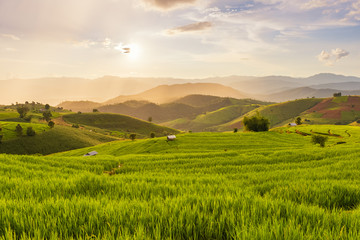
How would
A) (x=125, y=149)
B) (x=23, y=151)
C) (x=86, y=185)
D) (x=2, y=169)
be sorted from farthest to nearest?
(x=23, y=151), (x=125, y=149), (x=2, y=169), (x=86, y=185)

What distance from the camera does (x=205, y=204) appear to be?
13.4 ft

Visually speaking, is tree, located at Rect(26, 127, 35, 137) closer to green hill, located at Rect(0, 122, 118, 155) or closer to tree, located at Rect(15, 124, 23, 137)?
green hill, located at Rect(0, 122, 118, 155)

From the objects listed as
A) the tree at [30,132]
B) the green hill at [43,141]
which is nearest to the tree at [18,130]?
the green hill at [43,141]

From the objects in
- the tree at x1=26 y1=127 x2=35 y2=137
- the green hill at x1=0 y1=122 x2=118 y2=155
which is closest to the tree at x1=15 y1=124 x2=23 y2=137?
the green hill at x1=0 y1=122 x2=118 y2=155

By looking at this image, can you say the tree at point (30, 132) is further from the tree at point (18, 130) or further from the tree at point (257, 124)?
the tree at point (257, 124)

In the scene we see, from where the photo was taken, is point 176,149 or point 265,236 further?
point 176,149

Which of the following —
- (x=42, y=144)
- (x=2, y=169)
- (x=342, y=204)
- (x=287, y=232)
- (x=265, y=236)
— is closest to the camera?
(x=265, y=236)

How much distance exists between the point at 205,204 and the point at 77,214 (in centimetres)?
268

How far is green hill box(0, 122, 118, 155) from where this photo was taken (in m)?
134

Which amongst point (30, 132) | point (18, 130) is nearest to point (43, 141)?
point (30, 132)

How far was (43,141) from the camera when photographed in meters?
147

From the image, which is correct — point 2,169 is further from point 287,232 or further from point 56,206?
point 287,232

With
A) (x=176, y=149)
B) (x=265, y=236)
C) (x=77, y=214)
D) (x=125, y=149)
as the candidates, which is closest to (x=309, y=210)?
(x=265, y=236)

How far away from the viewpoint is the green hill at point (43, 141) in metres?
134
